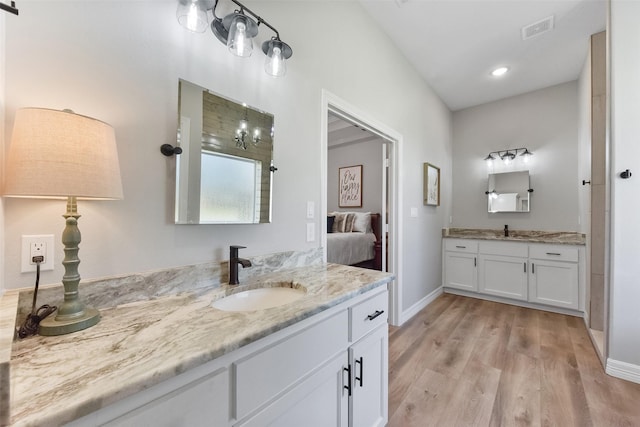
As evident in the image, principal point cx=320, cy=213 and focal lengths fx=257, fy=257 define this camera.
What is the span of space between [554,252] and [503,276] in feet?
1.93

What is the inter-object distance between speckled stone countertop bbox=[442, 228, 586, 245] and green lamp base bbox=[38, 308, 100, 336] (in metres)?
3.81

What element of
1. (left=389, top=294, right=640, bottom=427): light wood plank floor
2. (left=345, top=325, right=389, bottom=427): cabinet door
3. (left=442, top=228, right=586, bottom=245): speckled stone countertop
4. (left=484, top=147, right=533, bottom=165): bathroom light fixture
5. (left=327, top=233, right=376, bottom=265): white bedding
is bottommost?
(left=389, top=294, right=640, bottom=427): light wood plank floor

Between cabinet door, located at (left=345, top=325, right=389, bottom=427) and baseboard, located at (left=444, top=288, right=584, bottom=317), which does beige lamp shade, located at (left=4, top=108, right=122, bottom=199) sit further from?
baseboard, located at (left=444, top=288, right=584, bottom=317)

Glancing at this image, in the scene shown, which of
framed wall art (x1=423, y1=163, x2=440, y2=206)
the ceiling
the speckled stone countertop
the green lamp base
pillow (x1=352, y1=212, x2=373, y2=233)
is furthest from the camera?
pillow (x1=352, y1=212, x2=373, y2=233)

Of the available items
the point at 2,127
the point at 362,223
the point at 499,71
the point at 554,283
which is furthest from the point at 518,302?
the point at 2,127

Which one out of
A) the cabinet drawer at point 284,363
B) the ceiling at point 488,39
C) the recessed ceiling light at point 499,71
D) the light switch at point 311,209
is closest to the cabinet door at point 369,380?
the cabinet drawer at point 284,363

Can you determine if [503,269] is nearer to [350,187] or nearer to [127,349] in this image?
[350,187]

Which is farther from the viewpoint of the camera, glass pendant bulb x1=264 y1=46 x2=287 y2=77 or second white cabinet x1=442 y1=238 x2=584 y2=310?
second white cabinet x1=442 y1=238 x2=584 y2=310

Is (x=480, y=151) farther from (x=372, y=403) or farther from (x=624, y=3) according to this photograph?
(x=372, y=403)

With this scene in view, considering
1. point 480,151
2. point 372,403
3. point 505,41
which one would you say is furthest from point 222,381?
point 480,151

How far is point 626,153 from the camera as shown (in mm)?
1707

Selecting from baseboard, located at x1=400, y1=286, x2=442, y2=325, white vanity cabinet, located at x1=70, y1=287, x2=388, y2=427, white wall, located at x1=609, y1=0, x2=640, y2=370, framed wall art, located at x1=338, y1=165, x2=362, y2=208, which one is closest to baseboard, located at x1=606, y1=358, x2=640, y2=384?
white wall, located at x1=609, y1=0, x2=640, y2=370

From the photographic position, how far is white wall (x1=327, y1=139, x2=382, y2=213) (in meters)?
4.81

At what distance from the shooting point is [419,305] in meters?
3.02
